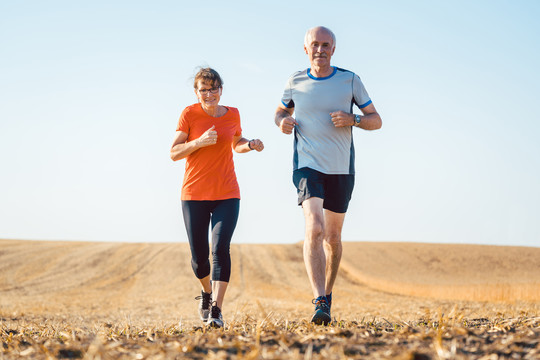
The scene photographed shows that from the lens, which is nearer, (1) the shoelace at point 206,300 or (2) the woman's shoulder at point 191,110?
(2) the woman's shoulder at point 191,110

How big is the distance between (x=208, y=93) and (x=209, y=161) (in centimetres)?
70

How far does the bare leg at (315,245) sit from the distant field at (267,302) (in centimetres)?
42

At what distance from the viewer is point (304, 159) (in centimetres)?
538

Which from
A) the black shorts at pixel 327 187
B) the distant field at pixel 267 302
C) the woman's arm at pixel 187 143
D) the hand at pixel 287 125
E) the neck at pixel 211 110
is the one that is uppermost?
the neck at pixel 211 110

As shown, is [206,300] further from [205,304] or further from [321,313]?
[321,313]

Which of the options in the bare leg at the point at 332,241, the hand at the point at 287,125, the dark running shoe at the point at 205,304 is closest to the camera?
the hand at the point at 287,125

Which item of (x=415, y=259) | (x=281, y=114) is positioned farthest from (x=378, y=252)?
(x=281, y=114)

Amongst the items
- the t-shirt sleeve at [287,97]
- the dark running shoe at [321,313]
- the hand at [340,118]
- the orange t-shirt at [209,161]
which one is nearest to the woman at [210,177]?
the orange t-shirt at [209,161]

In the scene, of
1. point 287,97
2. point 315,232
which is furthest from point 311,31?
point 315,232

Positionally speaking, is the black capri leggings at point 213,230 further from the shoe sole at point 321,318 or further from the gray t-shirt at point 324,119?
the shoe sole at point 321,318

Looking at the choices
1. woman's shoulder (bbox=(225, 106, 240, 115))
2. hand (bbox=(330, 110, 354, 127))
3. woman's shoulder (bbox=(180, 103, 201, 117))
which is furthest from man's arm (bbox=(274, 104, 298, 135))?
woman's shoulder (bbox=(180, 103, 201, 117))

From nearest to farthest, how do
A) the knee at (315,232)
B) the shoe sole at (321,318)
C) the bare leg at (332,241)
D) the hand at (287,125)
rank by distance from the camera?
the shoe sole at (321,318) → the knee at (315,232) → the hand at (287,125) → the bare leg at (332,241)

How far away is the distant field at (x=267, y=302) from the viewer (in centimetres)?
316

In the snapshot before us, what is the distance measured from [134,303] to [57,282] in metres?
7.57
